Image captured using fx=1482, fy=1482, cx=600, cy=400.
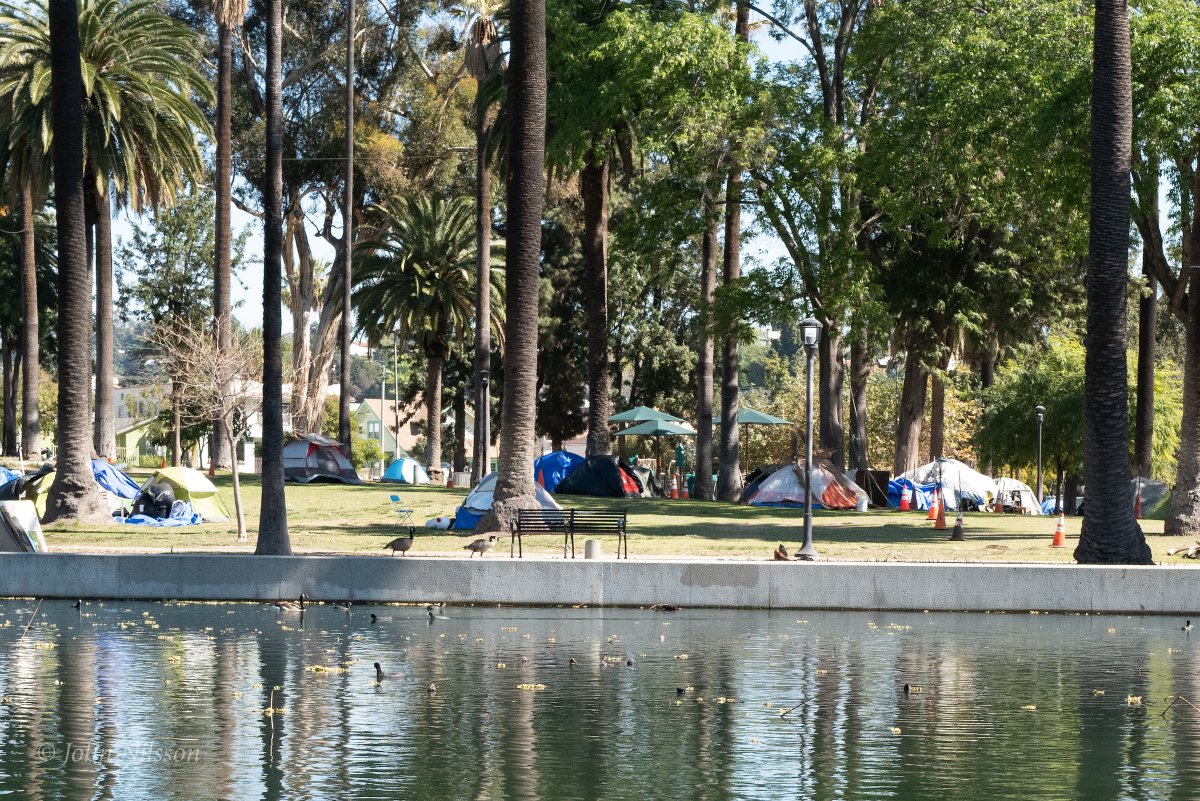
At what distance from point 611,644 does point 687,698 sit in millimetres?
3500

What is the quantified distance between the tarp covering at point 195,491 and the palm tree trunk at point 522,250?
25.7 feet

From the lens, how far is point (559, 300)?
63.0 m

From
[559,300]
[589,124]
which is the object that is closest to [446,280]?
[559,300]

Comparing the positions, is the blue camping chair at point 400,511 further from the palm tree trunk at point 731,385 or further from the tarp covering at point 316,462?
the tarp covering at point 316,462

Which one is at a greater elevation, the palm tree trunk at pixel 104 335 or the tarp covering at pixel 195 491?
the palm tree trunk at pixel 104 335

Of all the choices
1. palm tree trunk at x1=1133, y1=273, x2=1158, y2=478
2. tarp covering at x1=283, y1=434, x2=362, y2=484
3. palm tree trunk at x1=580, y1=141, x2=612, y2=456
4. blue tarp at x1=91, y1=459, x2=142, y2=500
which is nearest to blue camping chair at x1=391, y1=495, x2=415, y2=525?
blue tarp at x1=91, y1=459, x2=142, y2=500

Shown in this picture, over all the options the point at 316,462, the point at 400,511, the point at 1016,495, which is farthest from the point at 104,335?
the point at 1016,495

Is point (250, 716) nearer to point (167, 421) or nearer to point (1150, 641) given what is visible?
point (1150, 641)

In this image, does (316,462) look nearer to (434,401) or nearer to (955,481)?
(434,401)

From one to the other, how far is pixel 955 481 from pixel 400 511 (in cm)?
1998

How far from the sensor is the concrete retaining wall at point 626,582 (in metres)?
19.7

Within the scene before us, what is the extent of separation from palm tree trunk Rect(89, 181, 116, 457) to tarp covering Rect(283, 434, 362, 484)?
8881mm

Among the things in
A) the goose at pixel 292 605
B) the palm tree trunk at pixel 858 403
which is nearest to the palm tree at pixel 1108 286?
the goose at pixel 292 605

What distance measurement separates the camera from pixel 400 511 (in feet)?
106
